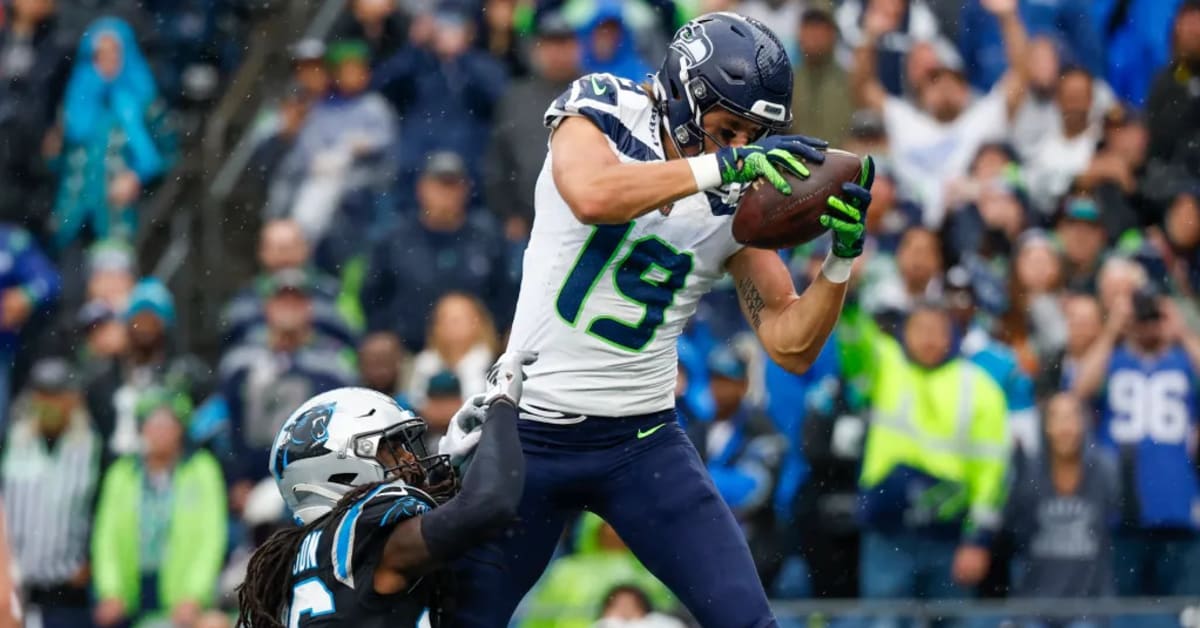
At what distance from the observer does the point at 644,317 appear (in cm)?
532

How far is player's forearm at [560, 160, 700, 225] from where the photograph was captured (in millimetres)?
4945

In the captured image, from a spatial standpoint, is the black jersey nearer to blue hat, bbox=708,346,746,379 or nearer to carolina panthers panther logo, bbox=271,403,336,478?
carolina panthers panther logo, bbox=271,403,336,478

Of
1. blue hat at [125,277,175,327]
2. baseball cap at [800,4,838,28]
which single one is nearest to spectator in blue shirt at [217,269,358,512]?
blue hat at [125,277,175,327]

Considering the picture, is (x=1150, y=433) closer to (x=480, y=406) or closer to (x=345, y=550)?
(x=480, y=406)

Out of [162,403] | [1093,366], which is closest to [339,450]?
[162,403]

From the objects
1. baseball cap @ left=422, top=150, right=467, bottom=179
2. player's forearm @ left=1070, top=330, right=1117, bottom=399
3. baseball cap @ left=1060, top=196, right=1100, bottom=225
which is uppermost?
baseball cap @ left=422, top=150, right=467, bottom=179

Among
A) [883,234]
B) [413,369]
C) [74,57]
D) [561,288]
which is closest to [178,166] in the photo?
[74,57]

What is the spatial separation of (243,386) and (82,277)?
1528 millimetres

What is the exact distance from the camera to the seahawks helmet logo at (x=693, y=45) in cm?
519

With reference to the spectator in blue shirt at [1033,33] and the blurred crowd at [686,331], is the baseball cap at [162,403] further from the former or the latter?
the spectator in blue shirt at [1033,33]

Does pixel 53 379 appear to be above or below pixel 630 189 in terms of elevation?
below

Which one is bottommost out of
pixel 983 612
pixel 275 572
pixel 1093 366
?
pixel 983 612

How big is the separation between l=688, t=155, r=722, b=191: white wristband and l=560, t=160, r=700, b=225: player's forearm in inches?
0.4

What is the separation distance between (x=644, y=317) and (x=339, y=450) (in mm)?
869
